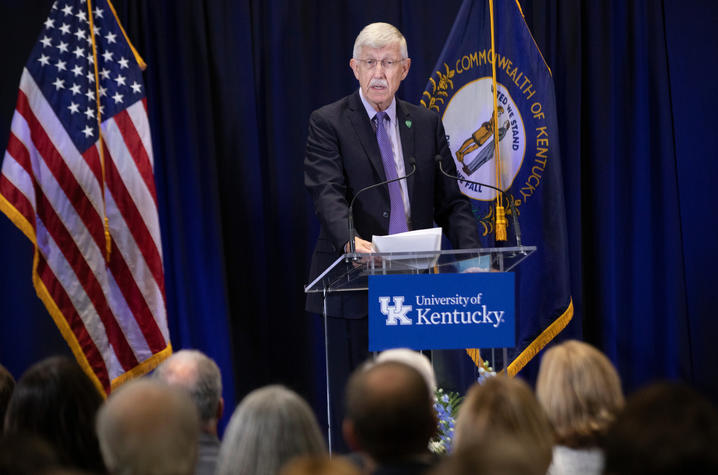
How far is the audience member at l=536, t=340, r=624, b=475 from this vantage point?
243 cm

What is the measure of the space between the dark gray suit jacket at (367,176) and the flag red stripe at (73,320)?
1.20 metres

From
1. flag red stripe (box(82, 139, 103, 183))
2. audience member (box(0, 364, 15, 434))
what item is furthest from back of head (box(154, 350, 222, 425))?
flag red stripe (box(82, 139, 103, 183))

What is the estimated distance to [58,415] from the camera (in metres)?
2.48

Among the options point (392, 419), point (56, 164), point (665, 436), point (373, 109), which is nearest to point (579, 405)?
point (392, 419)

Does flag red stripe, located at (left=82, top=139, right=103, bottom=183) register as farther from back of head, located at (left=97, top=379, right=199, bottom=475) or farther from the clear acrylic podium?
back of head, located at (left=97, top=379, right=199, bottom=475)

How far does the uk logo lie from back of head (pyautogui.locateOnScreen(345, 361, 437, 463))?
1340 millimetres

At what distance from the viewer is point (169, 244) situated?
5387mm

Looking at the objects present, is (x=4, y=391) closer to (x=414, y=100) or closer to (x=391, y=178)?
(x=391, y=178)

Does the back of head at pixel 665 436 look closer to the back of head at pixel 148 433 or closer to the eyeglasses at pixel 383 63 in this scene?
the back of head at pixel 148 433

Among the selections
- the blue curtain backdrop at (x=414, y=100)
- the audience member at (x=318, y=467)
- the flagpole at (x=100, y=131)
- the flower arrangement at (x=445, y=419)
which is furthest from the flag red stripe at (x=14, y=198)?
the audience member at (x=318, y=467)

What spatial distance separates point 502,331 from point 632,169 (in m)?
2.78

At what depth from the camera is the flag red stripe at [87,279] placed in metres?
4.57

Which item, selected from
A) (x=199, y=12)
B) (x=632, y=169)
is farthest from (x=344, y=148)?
(x=632, y=169)

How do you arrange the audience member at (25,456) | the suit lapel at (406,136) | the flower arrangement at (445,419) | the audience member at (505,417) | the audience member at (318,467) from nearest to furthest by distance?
1. the audience member at (318,467)
2. the audience member at (25,456)
3. the audience member at (505,417)
4. the flower arrangement at (445,419)
5. the suit lapel at (406,136)
